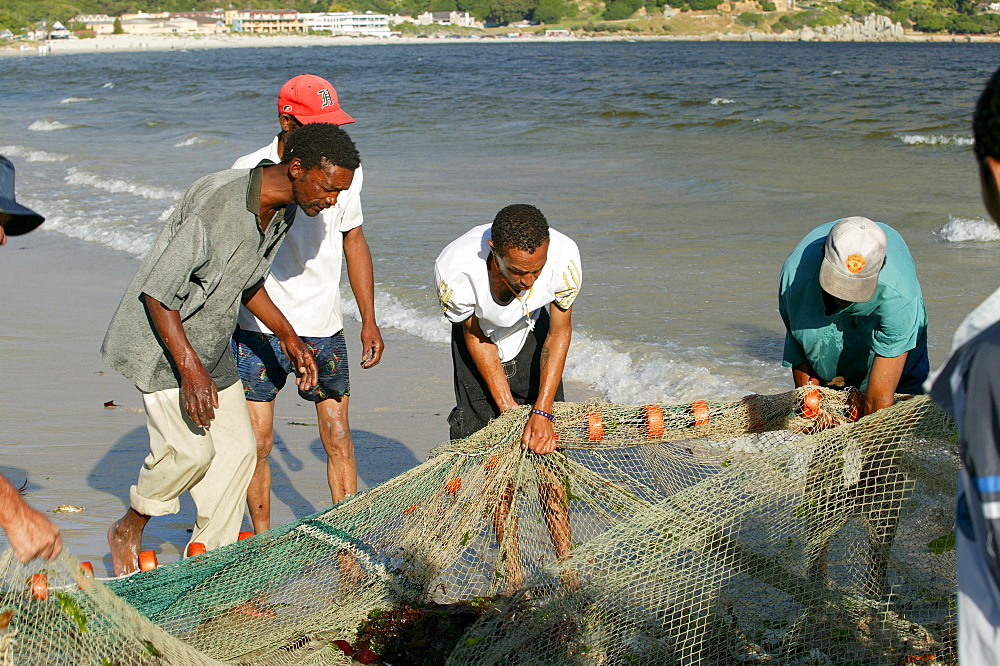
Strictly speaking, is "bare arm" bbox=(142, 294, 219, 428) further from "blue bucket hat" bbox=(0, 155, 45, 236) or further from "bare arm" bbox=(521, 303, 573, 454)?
"bare arm" bbox=(521, 303, 573, 454)

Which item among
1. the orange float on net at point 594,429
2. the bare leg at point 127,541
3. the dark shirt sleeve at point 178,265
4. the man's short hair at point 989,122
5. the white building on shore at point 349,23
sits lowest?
the bare leg at point 127,541

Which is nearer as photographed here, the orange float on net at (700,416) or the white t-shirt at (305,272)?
the orange float on net at (700,416)

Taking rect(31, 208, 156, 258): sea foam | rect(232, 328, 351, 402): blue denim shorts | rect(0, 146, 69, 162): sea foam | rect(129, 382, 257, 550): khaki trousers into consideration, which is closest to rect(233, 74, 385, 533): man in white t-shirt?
rect(232, 328, 351, 402): blue denim shorts

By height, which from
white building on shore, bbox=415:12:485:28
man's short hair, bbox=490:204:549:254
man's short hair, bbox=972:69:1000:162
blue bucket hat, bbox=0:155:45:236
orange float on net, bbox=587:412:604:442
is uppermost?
white building on shore, bbox=415:12:485:28

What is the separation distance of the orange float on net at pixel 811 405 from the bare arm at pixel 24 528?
2.38m

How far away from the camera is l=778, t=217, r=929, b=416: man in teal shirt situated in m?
3.15

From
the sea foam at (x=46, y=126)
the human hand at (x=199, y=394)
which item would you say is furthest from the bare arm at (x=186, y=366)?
the sea foam at (x=46, y=126)

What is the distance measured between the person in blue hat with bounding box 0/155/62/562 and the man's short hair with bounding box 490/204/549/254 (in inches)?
56.8

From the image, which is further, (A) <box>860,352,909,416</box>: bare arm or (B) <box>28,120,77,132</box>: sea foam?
(B) <box>28,120,77,132</box>: sea foam

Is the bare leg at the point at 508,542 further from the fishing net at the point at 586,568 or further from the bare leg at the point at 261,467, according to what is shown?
the bare leg at the point at 261,467

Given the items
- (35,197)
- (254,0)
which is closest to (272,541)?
(35,197)

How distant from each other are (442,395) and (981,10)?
130361 mm

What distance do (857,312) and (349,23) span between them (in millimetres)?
154474

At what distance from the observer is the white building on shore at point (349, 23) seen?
147 m
